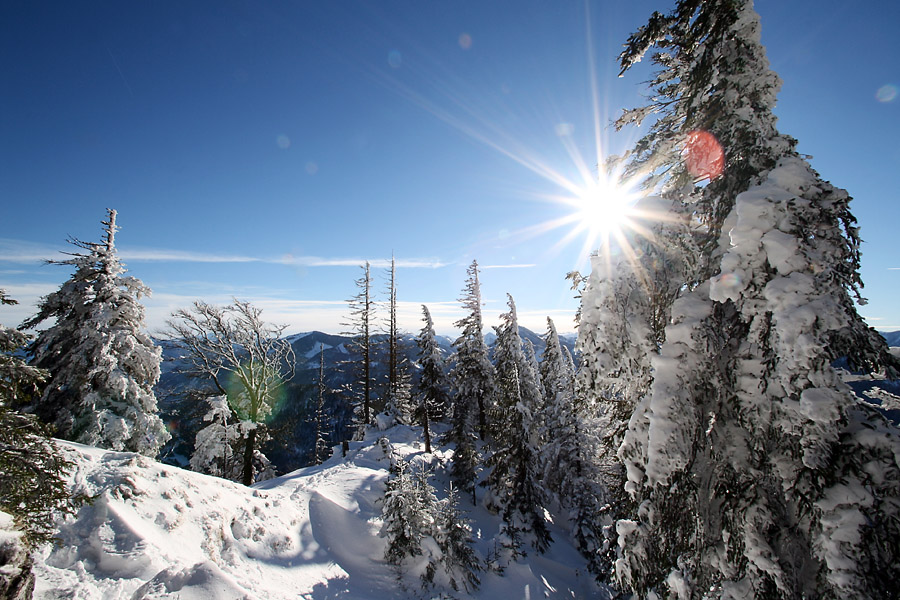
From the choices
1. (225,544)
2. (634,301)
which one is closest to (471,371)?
(225,544)

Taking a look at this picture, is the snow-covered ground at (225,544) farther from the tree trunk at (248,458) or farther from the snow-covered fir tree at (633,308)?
the snow-covered fir tree at (633,308)

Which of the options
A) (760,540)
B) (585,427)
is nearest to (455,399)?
(585,427)

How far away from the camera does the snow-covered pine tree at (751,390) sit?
313 cm

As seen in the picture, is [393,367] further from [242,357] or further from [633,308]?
[633,308]

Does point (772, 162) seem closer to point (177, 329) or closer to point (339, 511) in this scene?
point (339, 511)

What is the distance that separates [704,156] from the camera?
4.91 meters

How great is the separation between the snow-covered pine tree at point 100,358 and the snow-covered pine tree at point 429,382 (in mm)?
15898

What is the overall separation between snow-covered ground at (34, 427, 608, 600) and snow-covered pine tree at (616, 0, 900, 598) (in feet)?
27.5

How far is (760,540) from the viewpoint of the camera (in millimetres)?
3666

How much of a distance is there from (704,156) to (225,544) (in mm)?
13551

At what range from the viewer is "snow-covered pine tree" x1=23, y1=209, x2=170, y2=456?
1378 cm

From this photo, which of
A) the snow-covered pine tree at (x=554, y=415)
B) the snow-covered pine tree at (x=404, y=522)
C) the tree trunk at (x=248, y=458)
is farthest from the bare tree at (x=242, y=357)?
the snow-covered pine tree at (x=554, y=415)

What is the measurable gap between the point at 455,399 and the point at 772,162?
24143mm

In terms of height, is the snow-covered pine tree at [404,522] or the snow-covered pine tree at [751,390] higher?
the snow-covered pine tree at [751,390]
